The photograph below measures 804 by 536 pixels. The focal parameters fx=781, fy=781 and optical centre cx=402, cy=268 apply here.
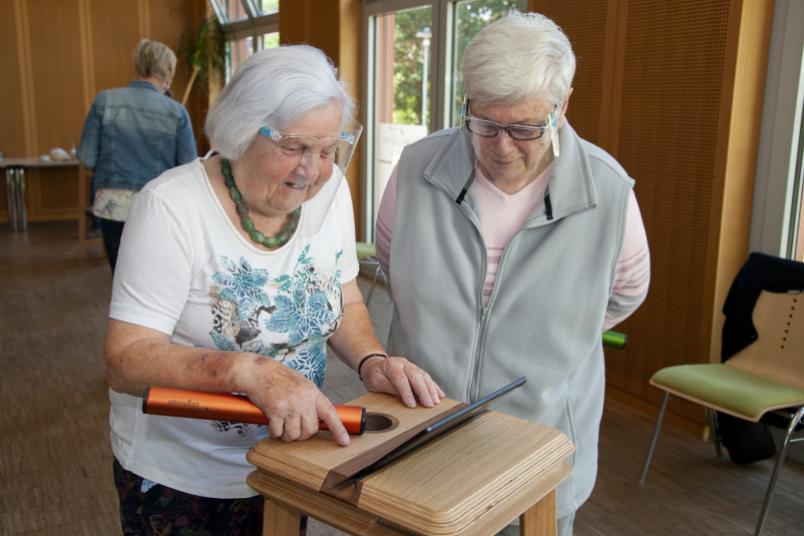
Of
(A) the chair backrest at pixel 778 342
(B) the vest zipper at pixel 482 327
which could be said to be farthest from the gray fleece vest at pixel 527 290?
(A) the chair backrest at pixel 778 342

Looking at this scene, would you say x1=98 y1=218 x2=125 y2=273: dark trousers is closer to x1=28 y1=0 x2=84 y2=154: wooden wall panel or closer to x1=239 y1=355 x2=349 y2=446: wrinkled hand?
x1=239 y1=355 x2=349 y2=446: wrinkled hand

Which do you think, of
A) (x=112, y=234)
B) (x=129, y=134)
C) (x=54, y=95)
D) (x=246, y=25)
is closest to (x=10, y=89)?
(x=54, y=95)

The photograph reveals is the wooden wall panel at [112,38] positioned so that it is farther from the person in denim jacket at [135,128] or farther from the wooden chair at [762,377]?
the wooden chair at [762,377]

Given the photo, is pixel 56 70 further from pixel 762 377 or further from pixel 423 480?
pixel 423 480

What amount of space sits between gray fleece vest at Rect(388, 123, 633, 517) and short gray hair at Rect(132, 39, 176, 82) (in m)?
3.05

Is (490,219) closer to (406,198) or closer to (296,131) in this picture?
(406,198)

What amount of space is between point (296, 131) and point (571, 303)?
1.76 feet

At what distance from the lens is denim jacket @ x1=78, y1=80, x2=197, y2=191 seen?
158 inches

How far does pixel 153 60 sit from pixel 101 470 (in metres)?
2.08

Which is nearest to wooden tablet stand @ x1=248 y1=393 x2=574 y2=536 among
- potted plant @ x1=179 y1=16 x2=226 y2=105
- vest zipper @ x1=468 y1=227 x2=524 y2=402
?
vest zipper @ x1=468 y1=227 x2=524 y2=402

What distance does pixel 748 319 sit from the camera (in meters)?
3.04

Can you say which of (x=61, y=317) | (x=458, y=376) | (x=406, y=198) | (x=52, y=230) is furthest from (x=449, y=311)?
(x=52, y=230)

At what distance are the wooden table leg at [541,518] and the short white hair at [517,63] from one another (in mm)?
612

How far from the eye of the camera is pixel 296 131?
1152 mm
